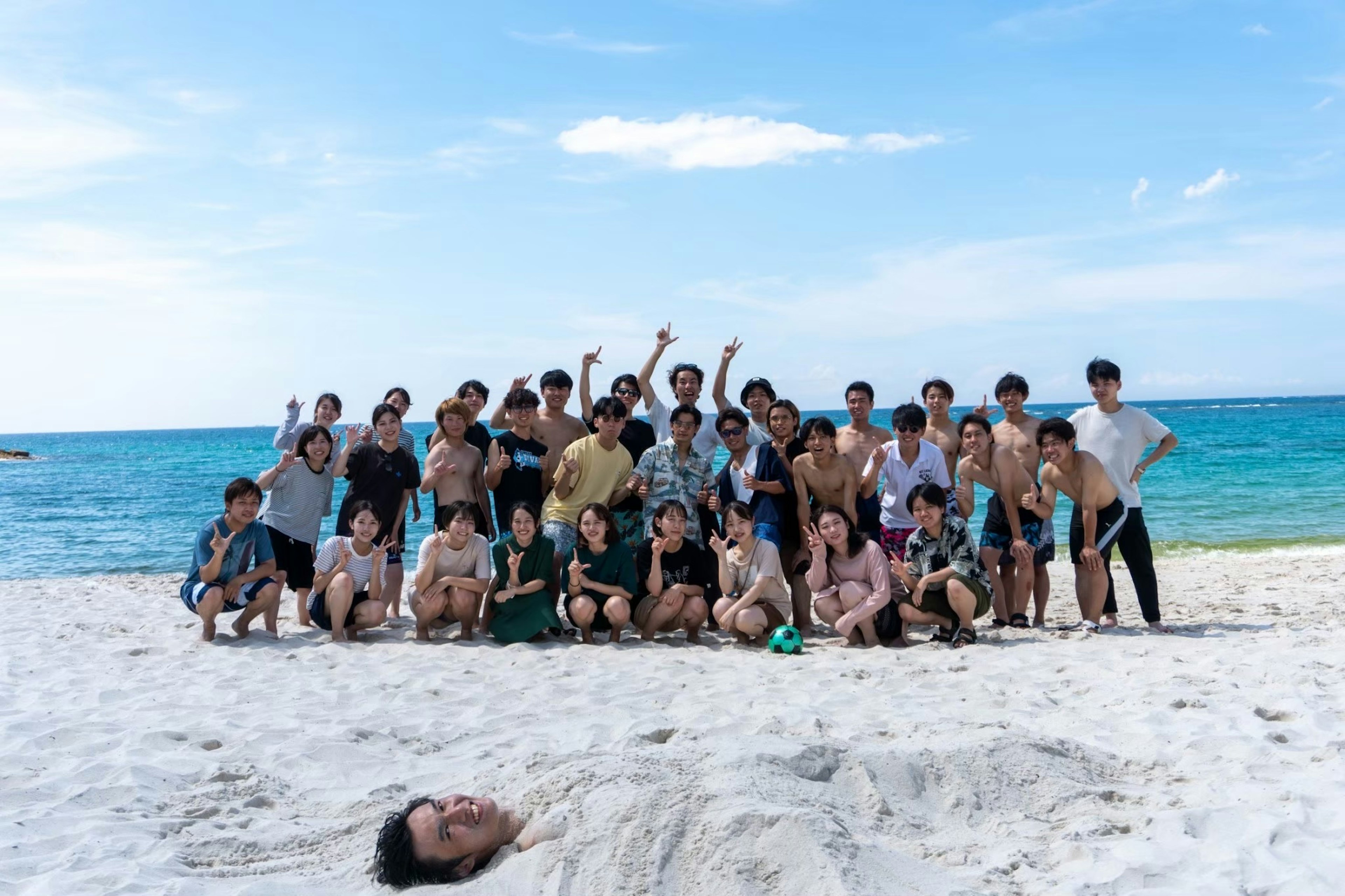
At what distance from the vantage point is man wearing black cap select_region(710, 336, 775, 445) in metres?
7.15

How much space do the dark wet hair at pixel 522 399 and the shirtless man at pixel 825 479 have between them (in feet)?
6.70

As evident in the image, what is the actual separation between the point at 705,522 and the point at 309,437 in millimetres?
3136

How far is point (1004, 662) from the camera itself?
5762mm

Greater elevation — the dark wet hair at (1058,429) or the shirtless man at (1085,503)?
the dark wet hair at (1058,429)

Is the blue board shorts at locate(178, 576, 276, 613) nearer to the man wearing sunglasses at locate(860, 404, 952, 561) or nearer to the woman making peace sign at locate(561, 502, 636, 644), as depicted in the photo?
the woman making peace sign at locate(561, 502, 636, 644)

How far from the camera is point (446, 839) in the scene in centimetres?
307

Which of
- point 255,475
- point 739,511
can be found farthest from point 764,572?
point 255,475

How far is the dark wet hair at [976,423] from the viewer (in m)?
6.80

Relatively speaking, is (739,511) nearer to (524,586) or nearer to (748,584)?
(748,584)

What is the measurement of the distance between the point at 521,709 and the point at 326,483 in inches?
129

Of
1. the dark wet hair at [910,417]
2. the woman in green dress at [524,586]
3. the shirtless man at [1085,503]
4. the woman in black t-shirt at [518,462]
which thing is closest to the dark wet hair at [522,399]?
the woman in black t-shirt at [518,462]

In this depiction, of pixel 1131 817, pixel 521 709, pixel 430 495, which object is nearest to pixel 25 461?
pixel 430 495

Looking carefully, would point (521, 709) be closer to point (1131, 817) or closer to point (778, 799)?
point (778, 799)

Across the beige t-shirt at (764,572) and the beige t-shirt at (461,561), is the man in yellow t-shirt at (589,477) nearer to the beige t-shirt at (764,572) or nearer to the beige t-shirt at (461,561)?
the beige t-shirt at (461,561)
